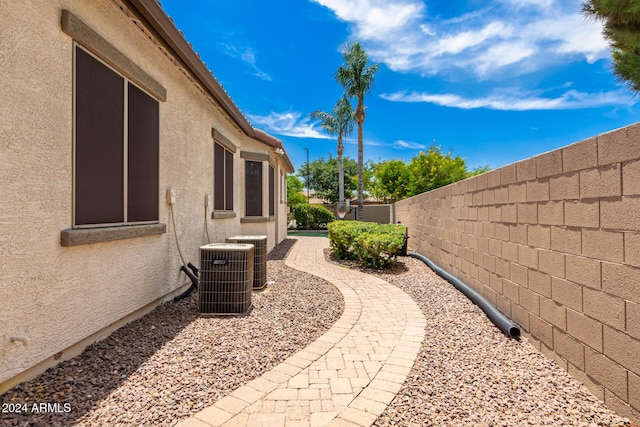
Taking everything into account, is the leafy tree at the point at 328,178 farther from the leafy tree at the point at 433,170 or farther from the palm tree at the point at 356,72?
the palm tree at the point at 356,72

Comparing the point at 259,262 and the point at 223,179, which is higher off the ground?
the point at 223,179

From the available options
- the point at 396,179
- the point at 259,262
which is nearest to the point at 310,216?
the point at 396,179

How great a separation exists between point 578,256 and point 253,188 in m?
8.13

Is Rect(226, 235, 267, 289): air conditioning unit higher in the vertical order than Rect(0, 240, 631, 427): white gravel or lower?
higher

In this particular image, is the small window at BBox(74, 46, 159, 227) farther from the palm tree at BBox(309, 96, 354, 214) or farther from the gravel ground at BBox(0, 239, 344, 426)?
the palm tree at BBox(309, 96, 354, 214)

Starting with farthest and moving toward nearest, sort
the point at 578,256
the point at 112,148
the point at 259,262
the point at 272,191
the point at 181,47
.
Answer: the point at 272,191, the point at 259,262, the point at 181,47, the point at 112,148, the point at 578,256

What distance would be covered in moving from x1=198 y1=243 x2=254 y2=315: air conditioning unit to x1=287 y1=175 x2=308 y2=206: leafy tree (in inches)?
1074

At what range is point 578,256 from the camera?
9.07 ft

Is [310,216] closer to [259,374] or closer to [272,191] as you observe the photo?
[272,191]

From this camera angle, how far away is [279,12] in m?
13.4

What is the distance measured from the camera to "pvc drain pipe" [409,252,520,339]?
12.2 feet

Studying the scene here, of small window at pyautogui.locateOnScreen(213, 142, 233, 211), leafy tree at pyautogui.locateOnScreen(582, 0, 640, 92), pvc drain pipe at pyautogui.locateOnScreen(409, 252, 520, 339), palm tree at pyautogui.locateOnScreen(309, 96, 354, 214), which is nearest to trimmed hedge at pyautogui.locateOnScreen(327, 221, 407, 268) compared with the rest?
pvc drain pipe at pyautogui.locateOnScreen(409, 252, 520, 339)

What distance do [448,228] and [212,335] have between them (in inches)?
209

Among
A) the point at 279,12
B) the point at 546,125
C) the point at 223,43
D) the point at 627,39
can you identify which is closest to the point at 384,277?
the point at 627,39
